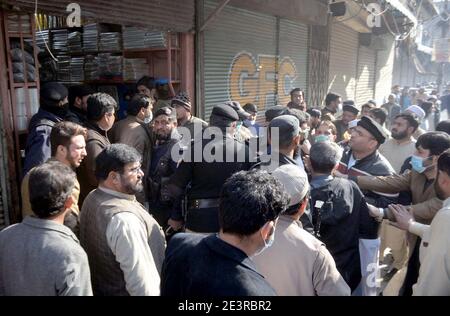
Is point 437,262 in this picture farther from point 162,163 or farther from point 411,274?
point 162,163

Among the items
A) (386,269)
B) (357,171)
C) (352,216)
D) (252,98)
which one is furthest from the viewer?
(252,98)

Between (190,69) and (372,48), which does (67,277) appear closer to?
(190,69)

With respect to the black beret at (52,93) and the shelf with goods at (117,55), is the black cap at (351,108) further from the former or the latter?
the black beret at (52,93)

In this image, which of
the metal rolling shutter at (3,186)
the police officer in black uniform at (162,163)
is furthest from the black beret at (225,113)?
the metal rolling shutter at (3,186)

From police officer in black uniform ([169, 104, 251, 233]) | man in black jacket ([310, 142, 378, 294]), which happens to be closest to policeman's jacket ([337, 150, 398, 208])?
man in black jacket ([310, 142, 378, 294])

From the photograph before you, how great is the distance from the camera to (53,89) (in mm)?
3693

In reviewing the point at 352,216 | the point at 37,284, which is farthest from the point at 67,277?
the point at 352,216

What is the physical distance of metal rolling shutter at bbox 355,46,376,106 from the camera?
1384 centimetres

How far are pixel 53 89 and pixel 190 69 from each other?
272cm

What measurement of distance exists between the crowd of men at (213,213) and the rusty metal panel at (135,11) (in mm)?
860

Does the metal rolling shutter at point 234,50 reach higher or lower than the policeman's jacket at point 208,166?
higher

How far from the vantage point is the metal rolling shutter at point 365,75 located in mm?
13844

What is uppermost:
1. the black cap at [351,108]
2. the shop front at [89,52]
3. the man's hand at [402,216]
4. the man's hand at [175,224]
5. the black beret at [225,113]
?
the shop front at [89,52]

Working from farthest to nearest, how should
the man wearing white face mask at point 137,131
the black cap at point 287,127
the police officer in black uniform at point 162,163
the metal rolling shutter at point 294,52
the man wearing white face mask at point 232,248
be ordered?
the metal rolling shutter at point 294,52, the man wearing white face mask at point 137,131, the police officer in black uniform at point 162,163, the black cap at point 287,127, the man wearing white face mask at point 232,248
